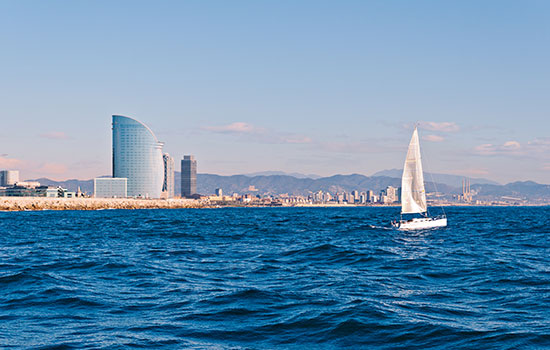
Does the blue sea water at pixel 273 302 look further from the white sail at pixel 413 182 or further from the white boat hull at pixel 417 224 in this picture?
the white sail at pixel 413 182

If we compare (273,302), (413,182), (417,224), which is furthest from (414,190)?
(273,302)

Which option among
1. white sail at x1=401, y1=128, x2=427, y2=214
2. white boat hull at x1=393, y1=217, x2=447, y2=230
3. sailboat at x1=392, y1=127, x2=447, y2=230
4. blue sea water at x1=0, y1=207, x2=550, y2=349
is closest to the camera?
blue sea water at x1=0, y1=207, x2=550, y2=349

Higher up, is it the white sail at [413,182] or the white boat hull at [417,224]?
the white sail at [413,182]

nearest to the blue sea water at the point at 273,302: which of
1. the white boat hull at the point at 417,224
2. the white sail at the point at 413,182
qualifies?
the white boat hull at the point at 417,224

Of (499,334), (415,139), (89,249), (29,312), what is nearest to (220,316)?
(29,312)

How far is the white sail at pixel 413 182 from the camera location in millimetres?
75500

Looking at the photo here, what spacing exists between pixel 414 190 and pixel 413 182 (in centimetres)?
123

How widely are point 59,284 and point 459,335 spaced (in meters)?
17.7

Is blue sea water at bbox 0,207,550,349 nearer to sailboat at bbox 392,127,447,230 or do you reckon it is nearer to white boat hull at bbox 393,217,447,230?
white boat hull at bbox 393,217,447,230

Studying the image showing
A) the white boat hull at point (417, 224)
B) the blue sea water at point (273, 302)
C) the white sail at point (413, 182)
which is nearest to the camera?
the blue sea water at point (273, 302)

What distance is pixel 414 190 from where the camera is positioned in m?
77.8

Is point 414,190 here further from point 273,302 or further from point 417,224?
point 273,302

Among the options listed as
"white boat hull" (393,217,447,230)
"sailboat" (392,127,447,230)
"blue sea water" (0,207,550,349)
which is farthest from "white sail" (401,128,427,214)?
"blue sea water" (0,207,550,349)

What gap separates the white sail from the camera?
75500 millimetres
